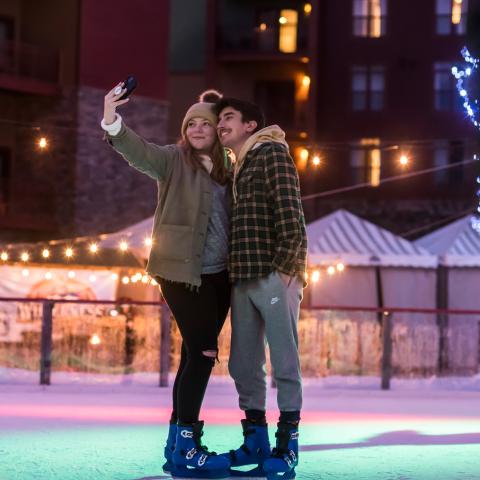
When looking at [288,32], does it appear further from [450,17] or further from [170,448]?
[170,448]

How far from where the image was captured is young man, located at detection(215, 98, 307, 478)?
5355 mm

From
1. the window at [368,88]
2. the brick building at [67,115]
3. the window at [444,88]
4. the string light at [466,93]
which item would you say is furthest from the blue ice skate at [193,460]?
the window at [368,88]

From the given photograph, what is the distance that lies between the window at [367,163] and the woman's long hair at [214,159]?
84.7ft

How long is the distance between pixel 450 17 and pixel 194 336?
28171 millimetres

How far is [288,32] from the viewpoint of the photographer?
3397cm

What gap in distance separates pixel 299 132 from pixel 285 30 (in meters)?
3.28

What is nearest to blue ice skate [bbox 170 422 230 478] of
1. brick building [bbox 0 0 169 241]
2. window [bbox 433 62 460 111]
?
brick building [bbox 0 0 169 241]

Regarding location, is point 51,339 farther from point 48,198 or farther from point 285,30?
point 285,30

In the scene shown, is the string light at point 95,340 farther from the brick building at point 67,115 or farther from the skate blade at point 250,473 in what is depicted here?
the brick building at point 67,115

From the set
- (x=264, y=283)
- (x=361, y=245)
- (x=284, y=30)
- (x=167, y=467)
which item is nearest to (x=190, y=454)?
(x=167, y=467)

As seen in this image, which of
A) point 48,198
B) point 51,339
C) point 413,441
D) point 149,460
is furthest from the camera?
point 48,198

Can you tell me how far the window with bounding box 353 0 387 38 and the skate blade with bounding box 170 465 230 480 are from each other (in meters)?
28.1

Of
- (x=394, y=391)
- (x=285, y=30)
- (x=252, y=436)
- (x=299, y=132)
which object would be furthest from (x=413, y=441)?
(x=285, y=30)

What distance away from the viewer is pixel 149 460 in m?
5.89
